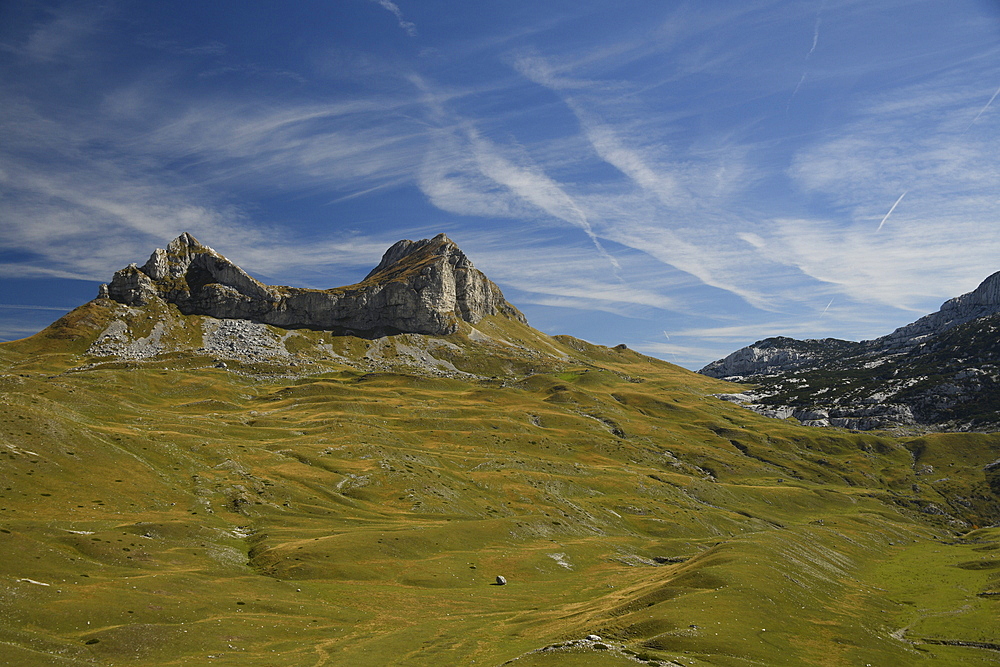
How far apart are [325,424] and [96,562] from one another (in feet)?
356

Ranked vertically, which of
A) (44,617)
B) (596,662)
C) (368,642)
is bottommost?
(368,642)

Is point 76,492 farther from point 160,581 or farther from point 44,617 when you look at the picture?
point 44,617

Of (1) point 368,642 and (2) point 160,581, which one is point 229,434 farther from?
(1) point 368,642

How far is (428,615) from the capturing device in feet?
202

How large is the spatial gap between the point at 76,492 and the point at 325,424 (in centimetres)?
8794

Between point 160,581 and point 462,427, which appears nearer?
point 160,581

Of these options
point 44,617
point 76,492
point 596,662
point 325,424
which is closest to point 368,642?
point 596,662

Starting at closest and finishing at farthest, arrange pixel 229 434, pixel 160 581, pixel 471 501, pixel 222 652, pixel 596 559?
1. pixel 222 652
2. pixel 160 581
3. pixel 596 559
4. pixel 471 501
5. pixel 229 434

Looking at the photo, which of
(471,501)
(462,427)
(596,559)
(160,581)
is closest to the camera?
(160,581)

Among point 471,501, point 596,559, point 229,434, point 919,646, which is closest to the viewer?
point 919,646

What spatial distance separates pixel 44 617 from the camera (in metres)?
40.7

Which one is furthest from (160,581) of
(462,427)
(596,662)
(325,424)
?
(462,427)

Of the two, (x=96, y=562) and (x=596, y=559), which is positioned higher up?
(x=96, y=562)

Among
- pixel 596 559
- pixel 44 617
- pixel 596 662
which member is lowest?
pixel 596 559
